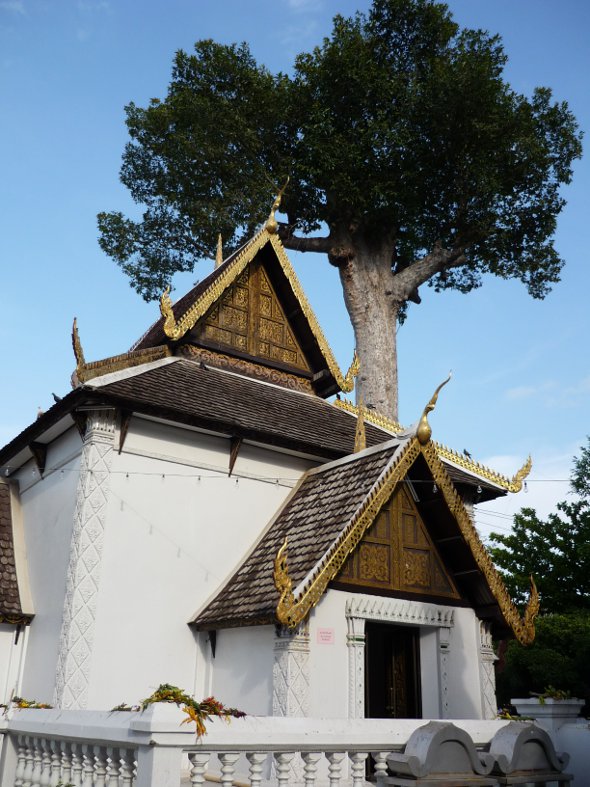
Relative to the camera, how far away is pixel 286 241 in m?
26.0

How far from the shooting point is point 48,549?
12.3 m

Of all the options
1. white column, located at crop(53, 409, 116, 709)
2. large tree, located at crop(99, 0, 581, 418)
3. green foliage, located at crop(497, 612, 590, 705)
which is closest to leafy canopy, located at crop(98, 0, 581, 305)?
large tree, located at crop(99, 0, 581, 418)

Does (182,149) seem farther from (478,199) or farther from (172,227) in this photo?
(478,199)

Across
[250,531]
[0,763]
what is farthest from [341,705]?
[0,763]

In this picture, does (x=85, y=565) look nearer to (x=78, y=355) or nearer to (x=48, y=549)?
(x=48, y=549)

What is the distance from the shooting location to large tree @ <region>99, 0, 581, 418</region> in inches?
928

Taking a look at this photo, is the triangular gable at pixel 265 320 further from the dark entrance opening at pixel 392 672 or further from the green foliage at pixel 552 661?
the green foliage at pixel 552 661

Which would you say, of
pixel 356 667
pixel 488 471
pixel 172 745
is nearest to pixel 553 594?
pixel 488 471

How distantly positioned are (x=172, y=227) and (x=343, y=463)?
17940mm

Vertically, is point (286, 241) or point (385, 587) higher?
point (286, 241)

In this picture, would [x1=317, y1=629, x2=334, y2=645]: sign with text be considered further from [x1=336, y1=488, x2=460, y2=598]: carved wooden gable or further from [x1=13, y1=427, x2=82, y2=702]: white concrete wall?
[x1=13, y1=427, x2=82, y2=702]: white concrete wall

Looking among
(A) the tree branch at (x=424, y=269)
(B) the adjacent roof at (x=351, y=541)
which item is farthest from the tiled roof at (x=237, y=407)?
(A) the tree branch at (x=424, y=269)

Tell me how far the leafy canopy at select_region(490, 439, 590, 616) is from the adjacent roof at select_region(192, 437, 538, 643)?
971 cm

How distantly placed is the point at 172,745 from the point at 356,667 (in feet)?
18.1
